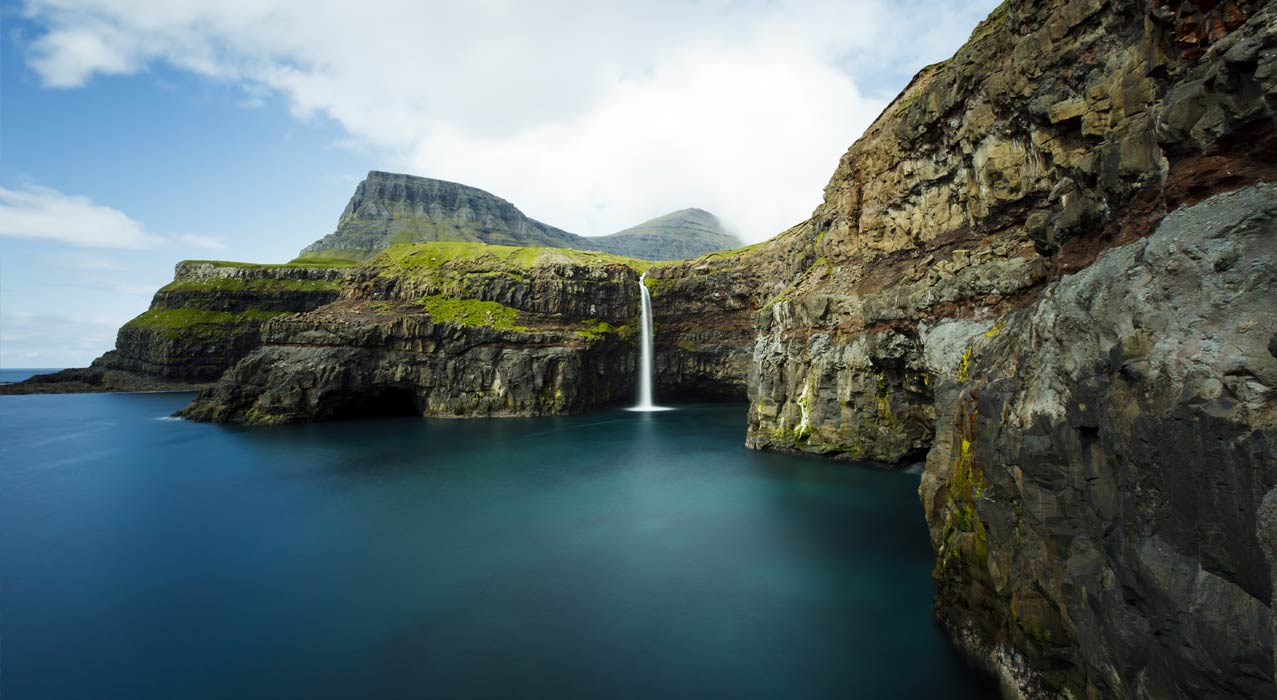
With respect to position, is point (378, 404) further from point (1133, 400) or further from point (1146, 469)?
point (1146, 469)

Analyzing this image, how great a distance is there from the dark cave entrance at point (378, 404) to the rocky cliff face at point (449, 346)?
0.64 feet

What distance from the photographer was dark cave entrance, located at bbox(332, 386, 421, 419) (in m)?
65.8

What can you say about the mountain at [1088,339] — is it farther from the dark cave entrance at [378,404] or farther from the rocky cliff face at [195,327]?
the rocky cliff face at [195,327]

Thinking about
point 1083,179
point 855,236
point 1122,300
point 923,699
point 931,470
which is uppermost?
point 855,236

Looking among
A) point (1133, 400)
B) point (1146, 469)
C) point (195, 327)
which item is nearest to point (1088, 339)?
point (1133, 400)

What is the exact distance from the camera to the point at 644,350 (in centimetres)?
7894

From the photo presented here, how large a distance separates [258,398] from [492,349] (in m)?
27.4

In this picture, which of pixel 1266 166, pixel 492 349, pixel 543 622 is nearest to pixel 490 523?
pixel 543 622

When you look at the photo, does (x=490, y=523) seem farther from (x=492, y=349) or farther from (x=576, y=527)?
(x=492, y=349)

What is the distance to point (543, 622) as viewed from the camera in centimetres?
1612

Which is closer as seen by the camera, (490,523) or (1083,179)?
(1083,179)

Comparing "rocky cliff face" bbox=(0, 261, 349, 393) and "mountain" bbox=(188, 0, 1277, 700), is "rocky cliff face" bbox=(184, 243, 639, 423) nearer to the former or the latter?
"mountain" bbox=(188, 0, 1277, 700)

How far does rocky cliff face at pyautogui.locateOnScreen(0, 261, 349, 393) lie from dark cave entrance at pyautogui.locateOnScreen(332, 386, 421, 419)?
62.0 metres

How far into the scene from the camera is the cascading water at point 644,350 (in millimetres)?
78250
